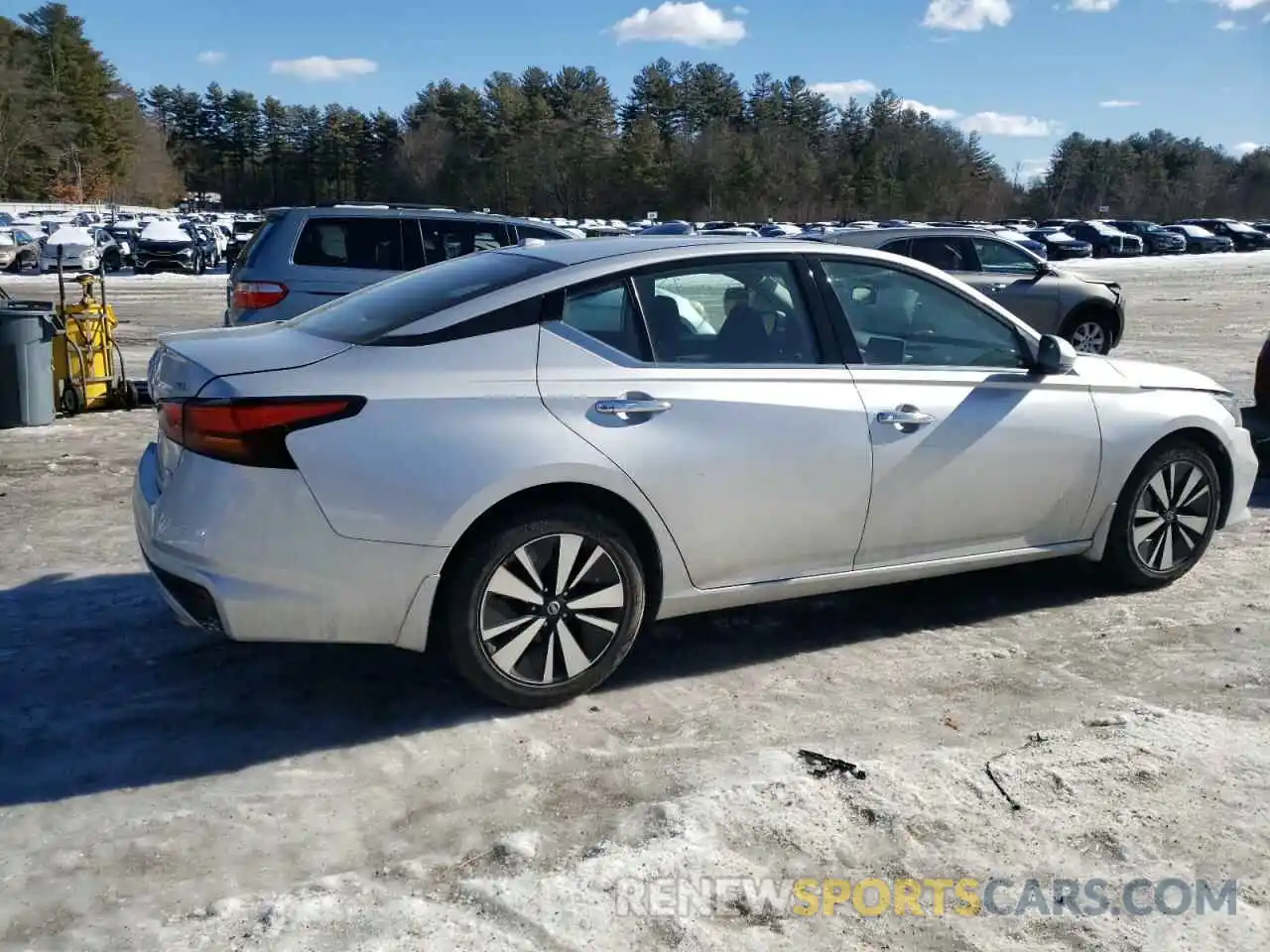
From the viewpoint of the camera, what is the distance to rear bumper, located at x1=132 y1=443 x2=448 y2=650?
3.70 meters

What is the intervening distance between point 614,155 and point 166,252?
2799 inches

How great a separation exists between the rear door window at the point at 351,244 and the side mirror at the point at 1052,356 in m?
6.78

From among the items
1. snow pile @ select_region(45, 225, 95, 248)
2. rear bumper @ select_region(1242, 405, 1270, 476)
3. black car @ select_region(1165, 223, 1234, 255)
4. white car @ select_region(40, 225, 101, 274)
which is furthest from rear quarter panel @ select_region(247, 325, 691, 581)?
black car @ select_region(1165, 223, 1234, 255)

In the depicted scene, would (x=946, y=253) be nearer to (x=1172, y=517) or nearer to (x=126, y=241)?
(x=1172, y=517)

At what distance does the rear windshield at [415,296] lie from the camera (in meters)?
4.18

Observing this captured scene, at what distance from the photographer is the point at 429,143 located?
103 m

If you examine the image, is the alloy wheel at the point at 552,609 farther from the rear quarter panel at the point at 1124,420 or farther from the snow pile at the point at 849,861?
the rear quarter panel at the point at 1124,420

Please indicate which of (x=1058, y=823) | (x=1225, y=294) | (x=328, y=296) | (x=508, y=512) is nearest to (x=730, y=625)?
(x=508, y=512)

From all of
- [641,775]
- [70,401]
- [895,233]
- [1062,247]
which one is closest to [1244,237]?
[1062,247]

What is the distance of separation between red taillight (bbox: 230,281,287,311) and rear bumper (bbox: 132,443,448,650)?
630 centimetres

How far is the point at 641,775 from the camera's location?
3.72 m

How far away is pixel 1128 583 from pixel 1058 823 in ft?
7.76

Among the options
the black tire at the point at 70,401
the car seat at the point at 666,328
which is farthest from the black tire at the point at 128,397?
the car seat at the point at 666,328

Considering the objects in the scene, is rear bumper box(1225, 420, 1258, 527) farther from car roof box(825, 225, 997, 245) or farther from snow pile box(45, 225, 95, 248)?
snow pile box(45, 225, 95, 248)
